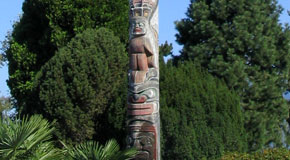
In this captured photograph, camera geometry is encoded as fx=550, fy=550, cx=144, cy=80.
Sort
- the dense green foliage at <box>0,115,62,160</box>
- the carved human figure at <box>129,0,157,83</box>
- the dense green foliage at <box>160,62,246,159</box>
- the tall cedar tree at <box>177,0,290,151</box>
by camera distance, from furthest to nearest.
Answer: the tall cedar tree at <box>177,0,290,151</box>
the dense green foliage at <box>160,62,246,159</box>
the carved human figure at <box>129,0,157,83</box>
the dense green foliage at <box>0,115,62,160</box>

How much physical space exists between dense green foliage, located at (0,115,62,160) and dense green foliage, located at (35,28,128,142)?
12.5ft

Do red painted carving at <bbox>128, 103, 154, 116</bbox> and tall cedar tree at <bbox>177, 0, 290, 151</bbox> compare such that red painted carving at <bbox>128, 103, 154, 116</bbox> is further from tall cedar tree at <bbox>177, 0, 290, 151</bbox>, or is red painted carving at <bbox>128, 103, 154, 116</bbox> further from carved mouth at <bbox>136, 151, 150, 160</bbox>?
tall cedar tree at <bbox>177, 0, 290, 151</bbox>

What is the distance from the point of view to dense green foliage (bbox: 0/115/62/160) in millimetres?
8906

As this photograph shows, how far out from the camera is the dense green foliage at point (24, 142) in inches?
351

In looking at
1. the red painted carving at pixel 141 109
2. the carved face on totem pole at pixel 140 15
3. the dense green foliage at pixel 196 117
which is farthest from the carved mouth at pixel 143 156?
the carved face on totem pole at pixel 140 15

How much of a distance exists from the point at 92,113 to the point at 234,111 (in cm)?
354

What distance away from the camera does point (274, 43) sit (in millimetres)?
16969

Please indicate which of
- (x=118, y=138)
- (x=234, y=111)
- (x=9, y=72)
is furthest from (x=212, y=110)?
(x=9, y=72)

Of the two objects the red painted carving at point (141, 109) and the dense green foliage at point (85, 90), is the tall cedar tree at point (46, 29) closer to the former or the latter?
the dense green foliage at point (85, 90)

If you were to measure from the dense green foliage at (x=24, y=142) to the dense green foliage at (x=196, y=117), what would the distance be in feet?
13.0

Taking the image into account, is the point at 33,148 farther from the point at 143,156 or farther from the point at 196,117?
the point at 196,117

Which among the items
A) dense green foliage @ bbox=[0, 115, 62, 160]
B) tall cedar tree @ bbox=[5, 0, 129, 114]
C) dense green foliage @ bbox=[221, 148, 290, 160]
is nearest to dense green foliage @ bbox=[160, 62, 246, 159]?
dense green foliage @ bbox=[221, 148, 290, 160]

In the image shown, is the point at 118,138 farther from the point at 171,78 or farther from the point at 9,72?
the point at 9,72

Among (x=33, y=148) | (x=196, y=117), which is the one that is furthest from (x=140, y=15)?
(x=33, y=148)
